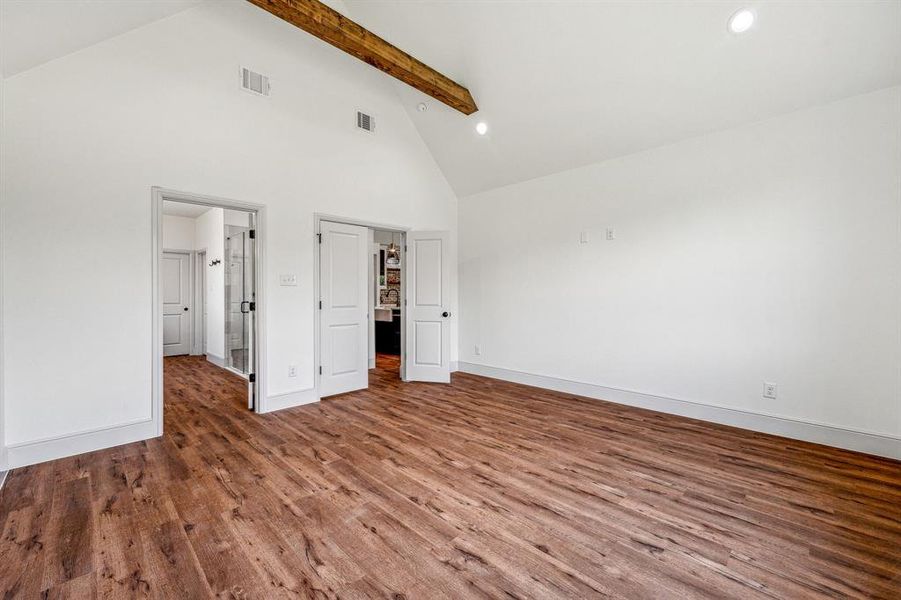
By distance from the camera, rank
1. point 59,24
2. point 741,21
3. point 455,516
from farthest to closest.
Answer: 1. point 741,21
2. point 59,24
3. point 455,516

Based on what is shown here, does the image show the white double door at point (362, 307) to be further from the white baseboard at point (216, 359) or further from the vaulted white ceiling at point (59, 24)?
the white baseboard at point (216, 359)

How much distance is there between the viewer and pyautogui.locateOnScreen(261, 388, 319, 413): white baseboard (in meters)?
4.12

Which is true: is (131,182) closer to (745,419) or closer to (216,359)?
(216,359)

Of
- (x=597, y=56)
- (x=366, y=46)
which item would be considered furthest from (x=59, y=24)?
(x=597, y=56)

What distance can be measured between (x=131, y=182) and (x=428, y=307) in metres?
3.52

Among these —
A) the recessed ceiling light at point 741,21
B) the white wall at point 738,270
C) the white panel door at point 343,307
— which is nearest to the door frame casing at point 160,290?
the white panel door at point 343,307

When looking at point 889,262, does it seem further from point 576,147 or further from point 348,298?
point 348,298

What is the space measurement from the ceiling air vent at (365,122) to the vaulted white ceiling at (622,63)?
0.66m

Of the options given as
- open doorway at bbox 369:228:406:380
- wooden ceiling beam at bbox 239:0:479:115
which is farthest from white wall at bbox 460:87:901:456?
open doorway at bbox 369:228:406:380

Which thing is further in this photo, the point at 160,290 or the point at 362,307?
the point at 362,307

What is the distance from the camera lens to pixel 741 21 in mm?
2910

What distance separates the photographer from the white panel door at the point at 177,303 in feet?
25.0

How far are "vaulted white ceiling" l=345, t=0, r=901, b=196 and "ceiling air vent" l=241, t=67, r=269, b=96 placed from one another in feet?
4.94

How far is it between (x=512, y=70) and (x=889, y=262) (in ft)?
12.2
